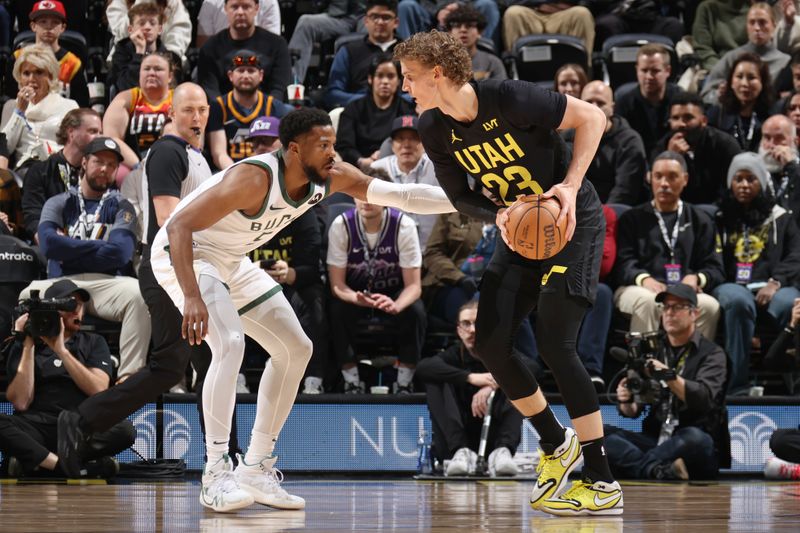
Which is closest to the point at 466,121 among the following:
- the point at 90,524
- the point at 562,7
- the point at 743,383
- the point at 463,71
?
the point at 463,71

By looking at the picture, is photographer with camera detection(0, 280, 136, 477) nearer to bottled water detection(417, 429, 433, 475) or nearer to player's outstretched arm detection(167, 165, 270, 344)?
bottled water detection(417, 429, 433, 475)

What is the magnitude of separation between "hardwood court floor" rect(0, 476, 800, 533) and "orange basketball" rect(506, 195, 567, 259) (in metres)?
1.02

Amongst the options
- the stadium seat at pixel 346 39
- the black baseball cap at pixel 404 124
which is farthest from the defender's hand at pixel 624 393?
the stadium seat at pixel 346 39

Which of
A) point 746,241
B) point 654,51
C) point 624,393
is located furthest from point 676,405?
point 654,51

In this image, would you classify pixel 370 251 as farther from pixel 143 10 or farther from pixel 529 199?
pixel 529 199

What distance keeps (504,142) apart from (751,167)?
4414mm

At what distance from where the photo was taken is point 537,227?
4.36 meters

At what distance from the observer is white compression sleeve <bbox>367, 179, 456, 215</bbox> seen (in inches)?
199

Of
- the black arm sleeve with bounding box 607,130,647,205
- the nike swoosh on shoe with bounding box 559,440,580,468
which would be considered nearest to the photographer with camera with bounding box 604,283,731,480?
the black arm sleeve with bounding box 607,130,647,205

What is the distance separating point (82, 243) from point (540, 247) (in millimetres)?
4052

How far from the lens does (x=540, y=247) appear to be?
4418 mm

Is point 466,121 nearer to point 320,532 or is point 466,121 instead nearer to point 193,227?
point 193,227

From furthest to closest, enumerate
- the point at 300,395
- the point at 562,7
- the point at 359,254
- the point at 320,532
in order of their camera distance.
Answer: the point at 562,7, the point at 359,254, the point at 300,395, the point at 320,532

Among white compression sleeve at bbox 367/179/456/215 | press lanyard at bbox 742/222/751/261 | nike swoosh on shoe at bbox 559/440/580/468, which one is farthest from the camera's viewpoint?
press lanyard at bbox 742/222/751/261
